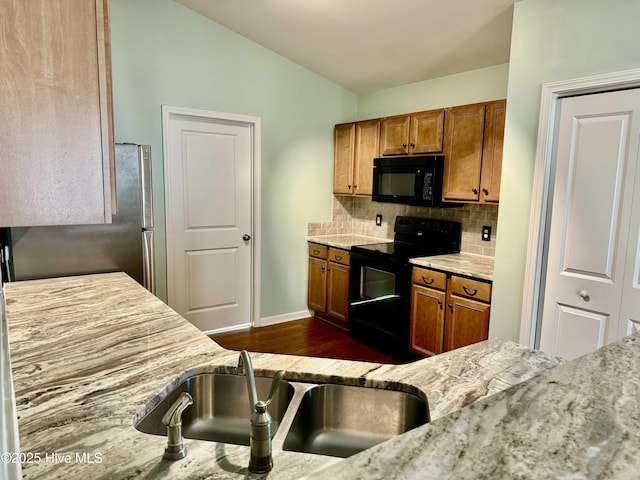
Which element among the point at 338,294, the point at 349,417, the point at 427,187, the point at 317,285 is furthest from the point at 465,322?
the point at 349,417

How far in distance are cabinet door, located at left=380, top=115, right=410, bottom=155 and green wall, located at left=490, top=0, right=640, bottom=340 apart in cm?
113

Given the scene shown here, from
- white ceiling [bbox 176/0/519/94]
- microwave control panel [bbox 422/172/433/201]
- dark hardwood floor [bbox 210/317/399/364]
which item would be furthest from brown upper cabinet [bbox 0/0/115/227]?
dark hardwood floor [bbox 210/317/399/364]

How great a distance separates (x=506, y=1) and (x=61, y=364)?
294 centimetres

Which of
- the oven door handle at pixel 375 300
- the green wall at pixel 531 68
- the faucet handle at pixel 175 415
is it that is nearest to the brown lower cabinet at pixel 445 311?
the green wall at pixel 531 68

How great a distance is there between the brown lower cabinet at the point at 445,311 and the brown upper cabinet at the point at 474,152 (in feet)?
2.10

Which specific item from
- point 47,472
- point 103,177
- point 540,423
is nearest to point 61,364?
point 47,472

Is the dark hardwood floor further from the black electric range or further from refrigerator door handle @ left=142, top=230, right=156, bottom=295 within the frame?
refrigerator door handle @ left=142, top=230, right=156, bottom=295

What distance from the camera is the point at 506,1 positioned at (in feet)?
8.32

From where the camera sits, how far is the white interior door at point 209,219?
374 centimetres

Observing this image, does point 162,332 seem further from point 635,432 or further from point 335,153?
point 335,153

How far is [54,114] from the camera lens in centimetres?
85

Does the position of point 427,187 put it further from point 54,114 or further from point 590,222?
point 54,114

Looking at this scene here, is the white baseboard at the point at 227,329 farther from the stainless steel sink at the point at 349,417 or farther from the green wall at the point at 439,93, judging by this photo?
the stainless steel sink at the point at 349,417

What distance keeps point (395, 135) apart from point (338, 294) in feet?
5.28
